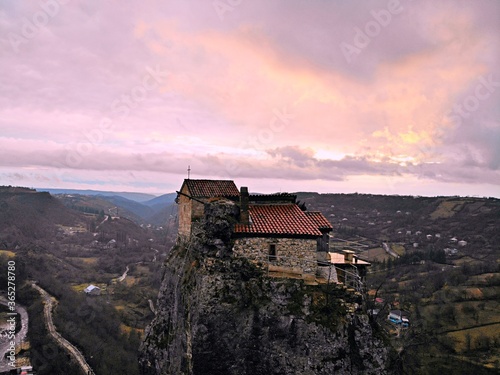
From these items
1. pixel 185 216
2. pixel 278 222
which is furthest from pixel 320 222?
pixel 185 216

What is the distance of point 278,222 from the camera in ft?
67.2

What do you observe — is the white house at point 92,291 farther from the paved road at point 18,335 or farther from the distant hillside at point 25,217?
the distant hillside at point 25,217

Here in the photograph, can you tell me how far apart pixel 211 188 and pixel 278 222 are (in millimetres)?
7026

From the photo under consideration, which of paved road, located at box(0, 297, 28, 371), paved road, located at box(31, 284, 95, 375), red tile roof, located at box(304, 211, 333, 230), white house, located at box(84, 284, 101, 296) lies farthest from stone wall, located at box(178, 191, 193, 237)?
white house, located at box(84, 284, 101, 296)

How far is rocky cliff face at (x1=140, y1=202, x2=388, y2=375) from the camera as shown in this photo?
1695 cm

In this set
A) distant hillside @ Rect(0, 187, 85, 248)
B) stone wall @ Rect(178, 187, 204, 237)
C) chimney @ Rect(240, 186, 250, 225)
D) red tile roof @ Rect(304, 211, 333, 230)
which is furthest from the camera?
distant hillside @ Rect(0, 187, 85, 248)

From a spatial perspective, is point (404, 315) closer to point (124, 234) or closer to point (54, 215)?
point (124, 234)

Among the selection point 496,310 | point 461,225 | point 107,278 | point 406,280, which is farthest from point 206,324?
point 461,225

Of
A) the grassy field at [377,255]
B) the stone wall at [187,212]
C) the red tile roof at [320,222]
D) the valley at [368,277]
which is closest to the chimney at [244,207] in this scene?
the stone wall at [187,212]

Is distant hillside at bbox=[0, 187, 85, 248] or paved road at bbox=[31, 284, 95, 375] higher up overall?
distant hillside at bbox=[0, 187, 85, 248]

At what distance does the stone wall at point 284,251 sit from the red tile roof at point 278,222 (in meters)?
0.49

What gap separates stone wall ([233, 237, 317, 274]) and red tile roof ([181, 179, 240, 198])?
589 centimetres

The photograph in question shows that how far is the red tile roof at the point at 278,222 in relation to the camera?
19.5 m

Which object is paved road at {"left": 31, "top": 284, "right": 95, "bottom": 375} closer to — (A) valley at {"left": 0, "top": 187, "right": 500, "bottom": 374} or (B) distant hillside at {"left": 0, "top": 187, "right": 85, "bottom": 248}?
(A) valley at {"left": 0, "top": 187, "right": 500, "bottom": 374}
